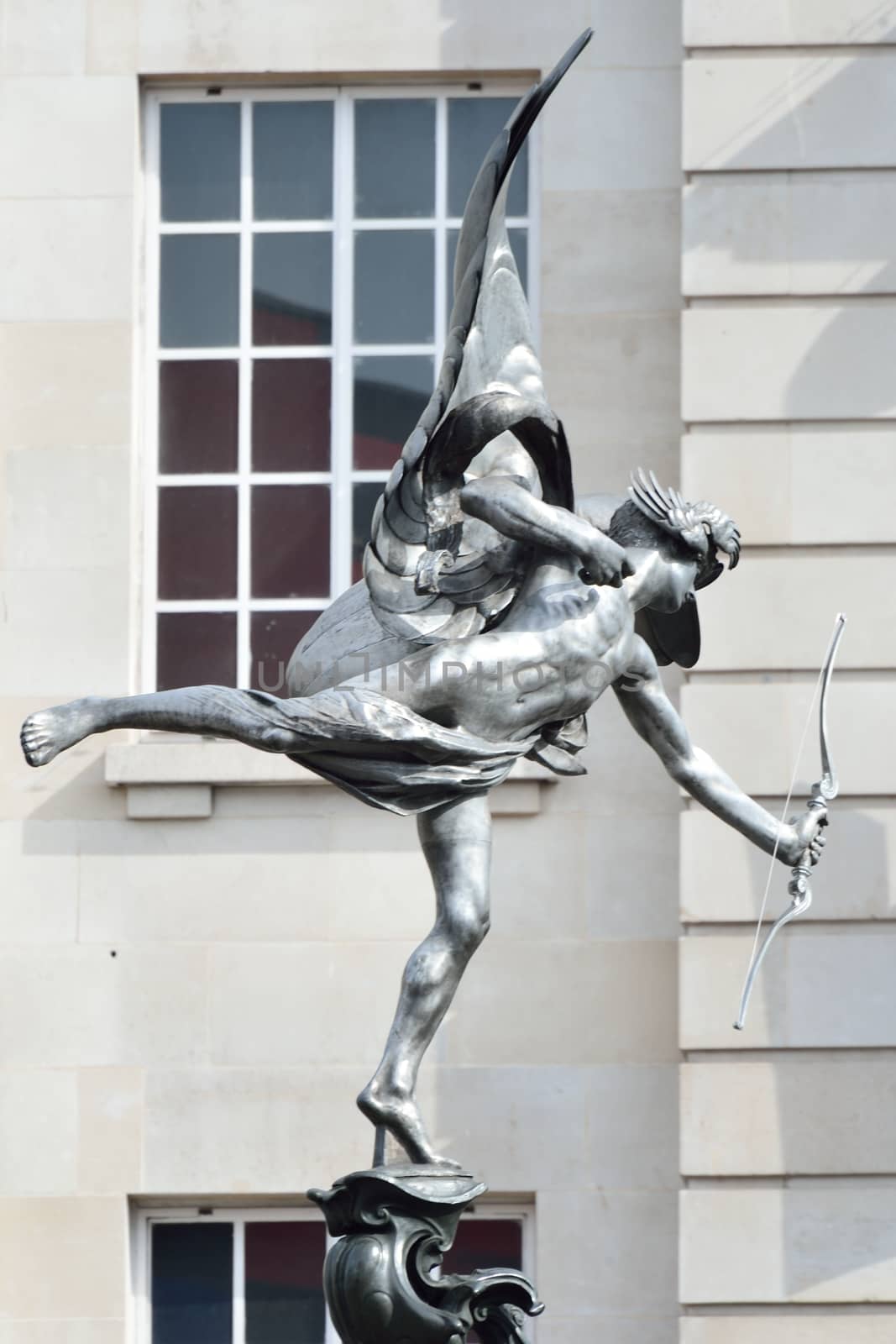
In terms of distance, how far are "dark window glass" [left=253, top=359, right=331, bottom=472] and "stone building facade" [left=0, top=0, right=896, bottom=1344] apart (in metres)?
0.82

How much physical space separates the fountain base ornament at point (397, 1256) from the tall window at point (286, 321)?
229 inches

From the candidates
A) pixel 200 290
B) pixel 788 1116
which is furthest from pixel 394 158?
pixel 788 1116

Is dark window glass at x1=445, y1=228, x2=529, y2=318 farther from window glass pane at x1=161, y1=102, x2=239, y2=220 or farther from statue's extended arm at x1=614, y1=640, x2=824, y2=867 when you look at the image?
statue's extended arm at x1=614, y1=640, x2=824, y2=867

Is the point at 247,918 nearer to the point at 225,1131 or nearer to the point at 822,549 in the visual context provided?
the point at 225,1131

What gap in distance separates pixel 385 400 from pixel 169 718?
19.7ft

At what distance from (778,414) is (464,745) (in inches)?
201

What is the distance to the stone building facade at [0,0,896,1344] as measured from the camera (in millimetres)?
11500

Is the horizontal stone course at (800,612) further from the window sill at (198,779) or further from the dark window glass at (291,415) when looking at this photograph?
the dark window glass at (291,415)

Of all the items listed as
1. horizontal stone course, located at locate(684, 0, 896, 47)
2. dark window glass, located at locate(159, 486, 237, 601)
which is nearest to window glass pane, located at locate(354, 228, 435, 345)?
dark window glass, located at locate(159, 486, 237, 601)

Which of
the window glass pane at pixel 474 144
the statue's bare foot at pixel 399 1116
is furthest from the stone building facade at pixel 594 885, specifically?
the statue's bare foot at pixel 399 1116

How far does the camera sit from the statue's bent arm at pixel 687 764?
24.7ft

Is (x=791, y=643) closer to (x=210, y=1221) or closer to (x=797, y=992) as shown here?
(x=797, y=992)

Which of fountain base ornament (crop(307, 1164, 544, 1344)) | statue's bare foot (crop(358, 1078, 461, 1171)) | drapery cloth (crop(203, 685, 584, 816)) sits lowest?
fountain base ornament (crop(307, 1164, 544, 1344))

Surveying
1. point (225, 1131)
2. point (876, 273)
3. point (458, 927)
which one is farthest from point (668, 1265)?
point (458, 927)
